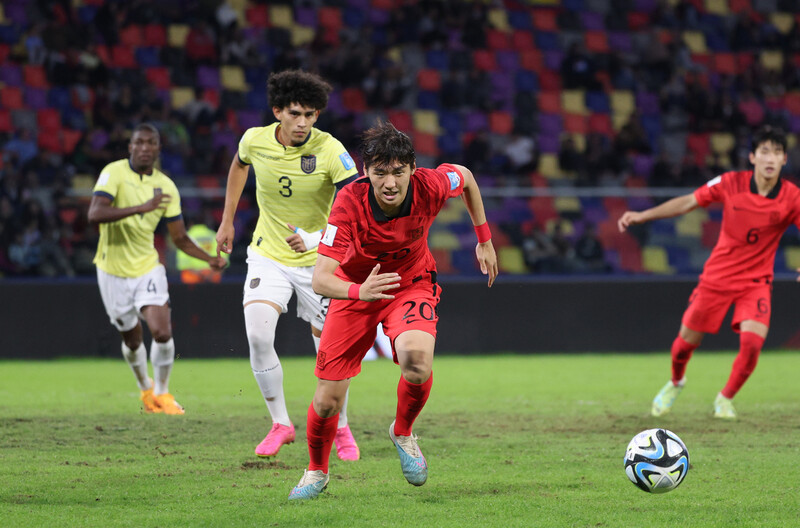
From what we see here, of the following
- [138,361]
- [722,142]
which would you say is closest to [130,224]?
[138,361]

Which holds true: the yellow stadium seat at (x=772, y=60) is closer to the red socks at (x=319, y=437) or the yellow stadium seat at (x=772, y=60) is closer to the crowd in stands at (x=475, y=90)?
the crowd in stands at (x=475, y=90)

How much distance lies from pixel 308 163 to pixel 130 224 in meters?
2.77

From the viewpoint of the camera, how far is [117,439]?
6793 millimetres

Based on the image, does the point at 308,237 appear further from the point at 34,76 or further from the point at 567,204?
the point at 34,76

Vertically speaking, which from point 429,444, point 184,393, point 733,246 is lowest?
point 184,393

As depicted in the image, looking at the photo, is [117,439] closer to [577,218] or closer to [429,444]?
[429,444]

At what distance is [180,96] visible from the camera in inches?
662

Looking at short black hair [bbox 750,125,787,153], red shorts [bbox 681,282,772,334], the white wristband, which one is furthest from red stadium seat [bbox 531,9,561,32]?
the white wristband

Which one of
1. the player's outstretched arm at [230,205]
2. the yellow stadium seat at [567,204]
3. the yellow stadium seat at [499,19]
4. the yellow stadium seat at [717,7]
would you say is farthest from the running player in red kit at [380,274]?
the yellow stadium seat at [717,7]

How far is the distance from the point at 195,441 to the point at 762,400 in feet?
17.9

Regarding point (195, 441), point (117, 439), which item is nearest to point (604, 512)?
point (195, 441)

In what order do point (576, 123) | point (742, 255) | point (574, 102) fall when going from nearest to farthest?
point (742, 255)
point (576, 123)
point (574, 102)

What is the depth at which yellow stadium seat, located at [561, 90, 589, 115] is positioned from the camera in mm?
18312

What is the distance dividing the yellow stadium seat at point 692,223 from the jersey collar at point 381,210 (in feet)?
28.8
